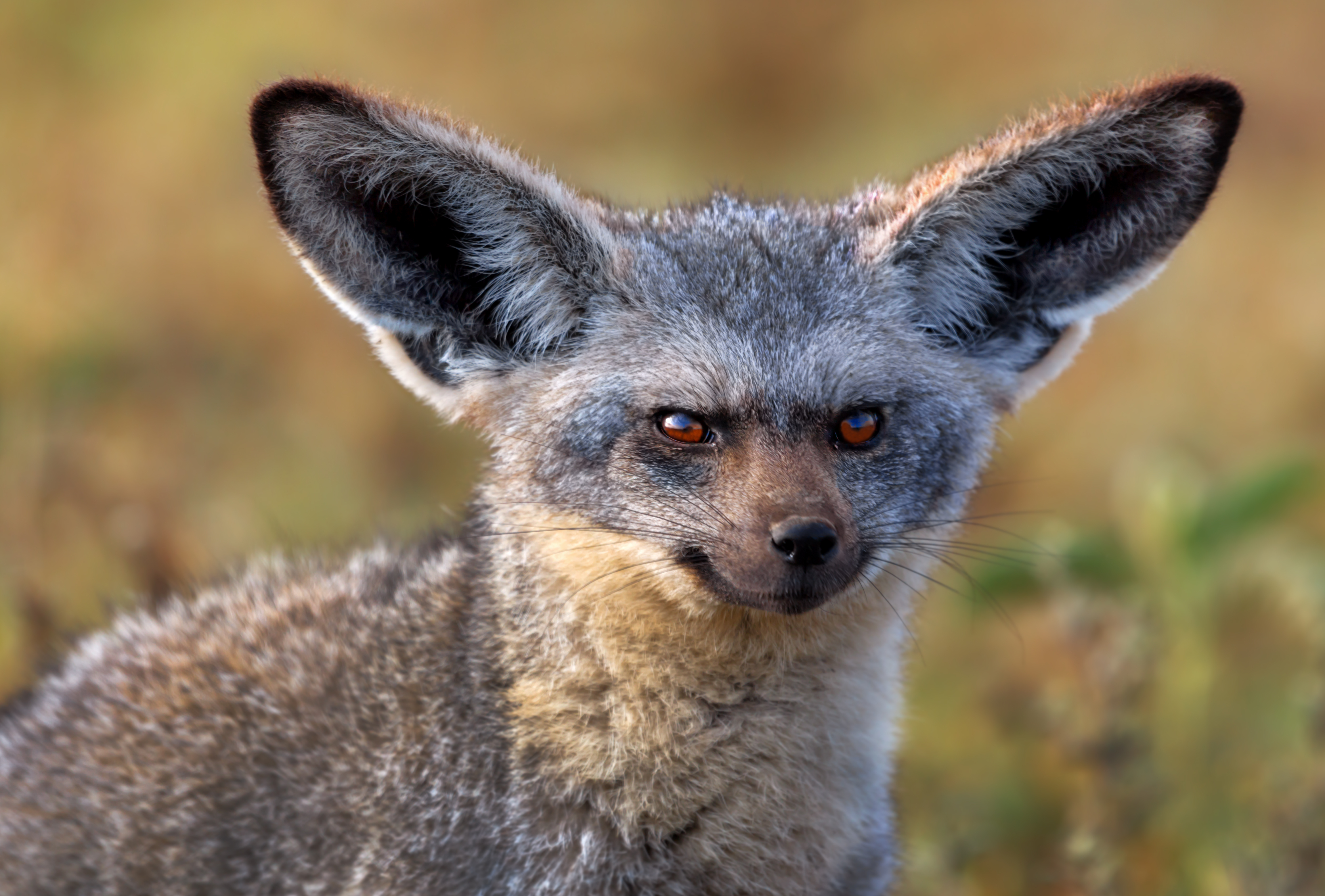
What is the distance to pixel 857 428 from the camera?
4.62 meters

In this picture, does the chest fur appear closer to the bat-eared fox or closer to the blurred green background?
the bat-eared fox

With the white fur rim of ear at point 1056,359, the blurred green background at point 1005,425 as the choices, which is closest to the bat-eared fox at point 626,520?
the white fur rim of ear at point 1056,359

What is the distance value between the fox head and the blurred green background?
1.53ft

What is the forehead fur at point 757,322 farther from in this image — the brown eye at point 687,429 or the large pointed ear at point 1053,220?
the large pointed ear at point 1053,220

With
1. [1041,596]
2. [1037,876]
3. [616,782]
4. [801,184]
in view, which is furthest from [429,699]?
[801,184]

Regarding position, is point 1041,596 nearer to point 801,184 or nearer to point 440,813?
point 440,813

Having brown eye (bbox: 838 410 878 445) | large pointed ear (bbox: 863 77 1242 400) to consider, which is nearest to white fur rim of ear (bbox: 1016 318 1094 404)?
large pointed ear (bbox: 863 77 1242 400)

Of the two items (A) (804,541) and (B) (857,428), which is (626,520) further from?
(B) (857,428)

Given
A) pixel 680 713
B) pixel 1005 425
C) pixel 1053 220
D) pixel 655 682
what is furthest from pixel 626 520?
pixel 1053 220

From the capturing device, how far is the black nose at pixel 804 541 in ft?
13.7

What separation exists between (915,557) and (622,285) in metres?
1.30

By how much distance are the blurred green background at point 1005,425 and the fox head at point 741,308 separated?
0.47 metres

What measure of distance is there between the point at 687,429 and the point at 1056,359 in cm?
142

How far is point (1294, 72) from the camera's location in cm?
1302
